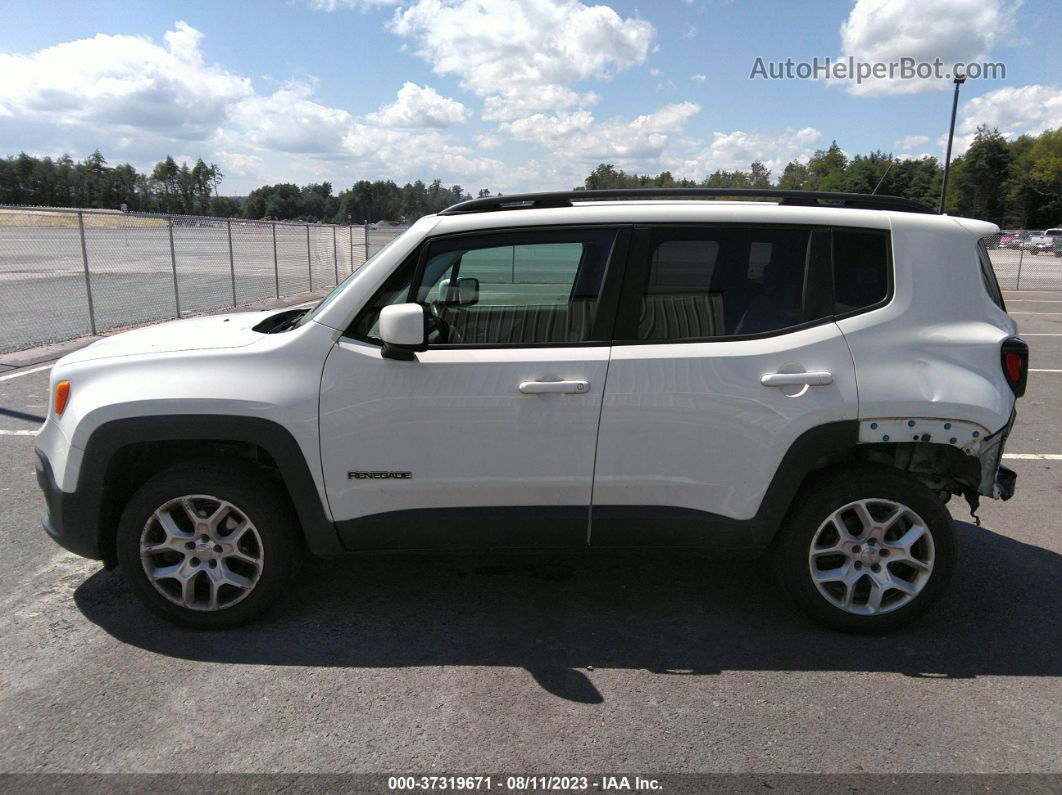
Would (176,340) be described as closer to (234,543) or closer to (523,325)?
(234,543)

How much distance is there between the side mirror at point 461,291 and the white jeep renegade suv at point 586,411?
1 centimetres

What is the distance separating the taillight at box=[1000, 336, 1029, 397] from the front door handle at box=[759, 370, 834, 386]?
772 mm

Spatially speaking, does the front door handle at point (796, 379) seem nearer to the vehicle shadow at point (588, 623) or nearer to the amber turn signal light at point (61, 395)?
the vehicle shadow at point (588, 623)

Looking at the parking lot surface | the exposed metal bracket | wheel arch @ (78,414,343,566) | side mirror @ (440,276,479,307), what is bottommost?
the parking lot surface

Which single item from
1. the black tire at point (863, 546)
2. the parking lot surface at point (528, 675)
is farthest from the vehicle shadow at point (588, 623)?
the black tire at point (863, 546)

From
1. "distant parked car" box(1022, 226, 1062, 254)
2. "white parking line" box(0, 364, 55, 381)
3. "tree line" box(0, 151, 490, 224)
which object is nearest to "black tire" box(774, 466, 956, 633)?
"white parking line" box(0, 364, 55, 381)

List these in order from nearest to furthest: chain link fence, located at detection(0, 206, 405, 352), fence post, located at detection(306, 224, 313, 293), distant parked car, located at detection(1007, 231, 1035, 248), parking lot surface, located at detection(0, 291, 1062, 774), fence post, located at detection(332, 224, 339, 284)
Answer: parking lot surface, located at detection(0, 291, 1062, 774) → chain link fence, located at detection(0, 206, 405, 352) → fence post, located at detection(306, 224, 313, 293) → fence post, located at detection(332, 224, 339, 284) → distant parked car, located at detection(1007, 231, 1035, 248)

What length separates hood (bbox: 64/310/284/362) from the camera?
3492 millimetres

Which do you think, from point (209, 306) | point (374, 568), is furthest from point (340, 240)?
point (374, 568)

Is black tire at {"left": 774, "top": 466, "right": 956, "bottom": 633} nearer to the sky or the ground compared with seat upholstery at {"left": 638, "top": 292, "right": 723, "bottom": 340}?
nearer to the ground

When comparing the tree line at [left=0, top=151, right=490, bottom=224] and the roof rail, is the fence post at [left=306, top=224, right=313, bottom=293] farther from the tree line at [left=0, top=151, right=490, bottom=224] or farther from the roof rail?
the tree line at [left=0, top=151, right=490, bottom=224]

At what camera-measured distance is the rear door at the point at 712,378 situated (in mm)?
3281

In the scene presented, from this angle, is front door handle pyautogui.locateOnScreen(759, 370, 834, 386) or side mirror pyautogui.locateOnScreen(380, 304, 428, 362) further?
front door handle pyautogui.locateOnScreen(759, 370, 834, 386)

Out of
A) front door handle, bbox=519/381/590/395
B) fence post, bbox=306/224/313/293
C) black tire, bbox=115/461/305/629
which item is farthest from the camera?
fence post, bbox=306/224/313/293
